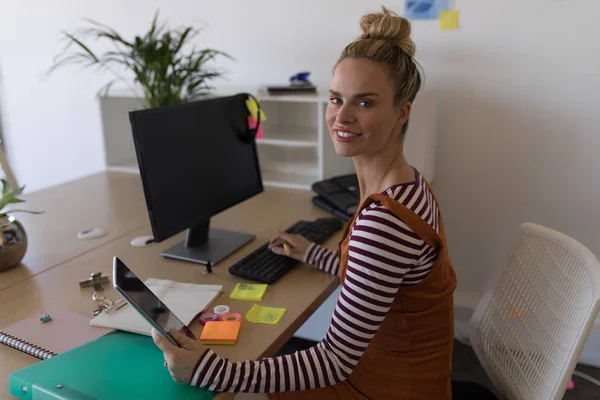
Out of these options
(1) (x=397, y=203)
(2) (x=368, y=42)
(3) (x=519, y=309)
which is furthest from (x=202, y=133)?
(3) (x=519, y=309)

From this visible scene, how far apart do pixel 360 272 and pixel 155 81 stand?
1512 mm

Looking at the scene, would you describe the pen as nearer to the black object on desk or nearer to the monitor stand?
the monitor stand

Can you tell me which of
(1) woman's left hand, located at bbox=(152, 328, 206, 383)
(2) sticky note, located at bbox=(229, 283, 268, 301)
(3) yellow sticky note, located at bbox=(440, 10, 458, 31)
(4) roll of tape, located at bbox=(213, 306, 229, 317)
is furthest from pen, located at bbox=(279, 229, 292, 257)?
(3) yellow sticky note, located at bbox=(440, 10, 458, 31)

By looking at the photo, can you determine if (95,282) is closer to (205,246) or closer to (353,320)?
(205,246)

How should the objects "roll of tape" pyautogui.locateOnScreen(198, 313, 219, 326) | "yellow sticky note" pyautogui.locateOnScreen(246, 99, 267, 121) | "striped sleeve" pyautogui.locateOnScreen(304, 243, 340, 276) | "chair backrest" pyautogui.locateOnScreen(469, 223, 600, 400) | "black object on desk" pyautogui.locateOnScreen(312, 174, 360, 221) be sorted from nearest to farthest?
"chair backrest" pyautogui.locateOnScreen(469, 223, 600, 400)
"roll of tape" pyautogui.locateOnScreen(198, 313, 219, 326)
"striped sleeve" pyautogui.locateOnScreen(304, 243, 340, 276)
"yellow sticky note" pyautogui.locateOnScreen(246, 99, 267, 121)
"black object on desk" pyautogui.locateOnScreen(312, 174, 360, 221)

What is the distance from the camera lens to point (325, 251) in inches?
60.6

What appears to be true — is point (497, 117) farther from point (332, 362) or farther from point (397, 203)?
point (332, 362)

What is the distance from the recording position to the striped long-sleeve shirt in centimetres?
103

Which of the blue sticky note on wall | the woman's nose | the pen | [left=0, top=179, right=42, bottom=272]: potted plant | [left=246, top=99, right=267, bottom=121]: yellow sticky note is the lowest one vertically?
the pen

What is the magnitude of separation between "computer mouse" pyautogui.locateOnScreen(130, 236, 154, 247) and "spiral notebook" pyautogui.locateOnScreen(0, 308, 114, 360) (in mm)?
440

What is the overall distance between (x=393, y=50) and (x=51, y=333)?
0.96 m

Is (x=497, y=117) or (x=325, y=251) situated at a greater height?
(x=497, y=117)

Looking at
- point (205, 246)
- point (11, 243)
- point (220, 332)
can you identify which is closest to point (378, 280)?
point (220, 332)

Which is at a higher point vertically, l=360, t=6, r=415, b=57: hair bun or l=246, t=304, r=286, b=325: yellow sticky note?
l=360, t=6, r=415, b=57: hair bun
